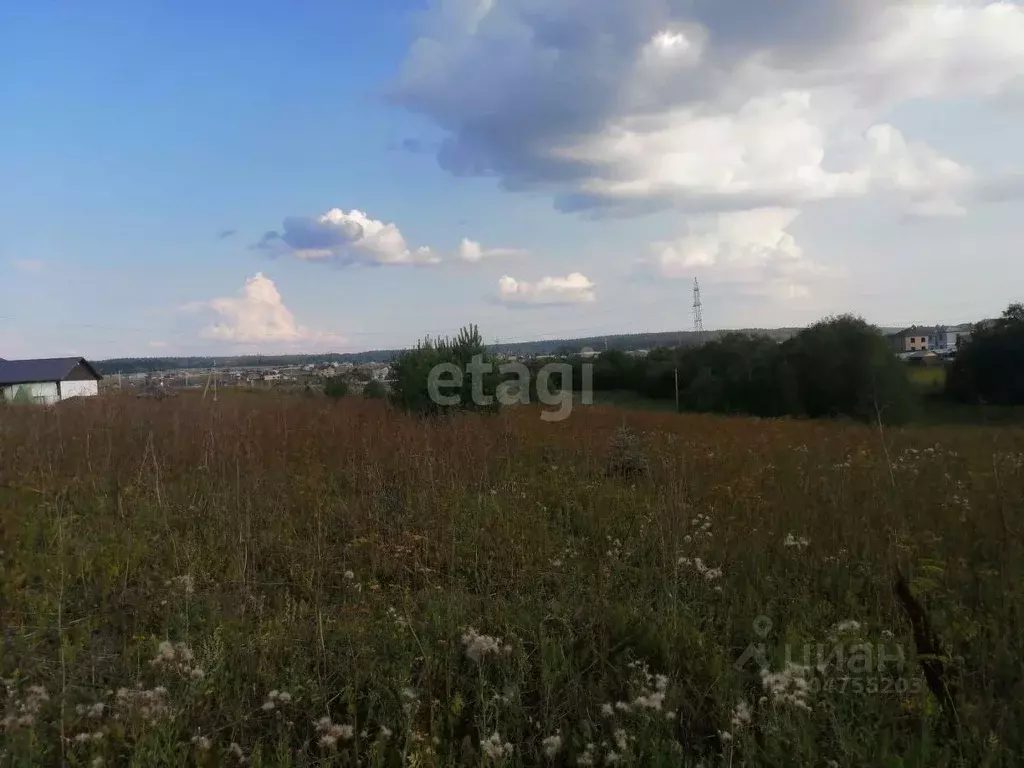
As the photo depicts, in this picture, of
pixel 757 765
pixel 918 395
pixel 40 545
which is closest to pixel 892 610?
pixel 757 765

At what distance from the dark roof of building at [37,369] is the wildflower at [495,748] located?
33.6 meters

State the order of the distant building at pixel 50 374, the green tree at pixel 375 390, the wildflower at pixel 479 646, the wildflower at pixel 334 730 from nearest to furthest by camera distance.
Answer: the wildflower at pixel 334 730 < the wildflower at pixel 479 646 < the green tree at pixel 375 390 < the distant building at pixel 50 374

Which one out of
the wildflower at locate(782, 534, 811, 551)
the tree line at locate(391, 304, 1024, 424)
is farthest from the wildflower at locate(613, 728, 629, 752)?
the tree line at locate(391, 304, 1024, 424)

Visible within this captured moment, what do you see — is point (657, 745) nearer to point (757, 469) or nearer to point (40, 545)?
point (40, 545)

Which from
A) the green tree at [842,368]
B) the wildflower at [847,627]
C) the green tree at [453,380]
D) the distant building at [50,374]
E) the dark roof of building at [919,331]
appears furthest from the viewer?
the dark roof of building at [919,331]

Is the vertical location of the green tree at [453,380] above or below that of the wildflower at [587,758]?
above

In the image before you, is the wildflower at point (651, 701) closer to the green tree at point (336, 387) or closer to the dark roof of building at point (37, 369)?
the green tree at point (336, 387)

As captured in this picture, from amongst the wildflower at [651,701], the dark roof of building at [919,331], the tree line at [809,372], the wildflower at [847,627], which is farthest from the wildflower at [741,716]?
the dark roof of building at [919,331]

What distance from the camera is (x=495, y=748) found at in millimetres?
2160

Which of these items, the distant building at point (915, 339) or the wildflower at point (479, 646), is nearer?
the wildflower at point (479, 646)

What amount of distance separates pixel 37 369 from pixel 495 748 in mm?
36092

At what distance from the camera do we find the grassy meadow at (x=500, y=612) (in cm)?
229

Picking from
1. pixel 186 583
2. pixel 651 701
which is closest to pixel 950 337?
pixel 651 701

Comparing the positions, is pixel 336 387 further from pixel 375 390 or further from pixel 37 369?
pixel 37 369
